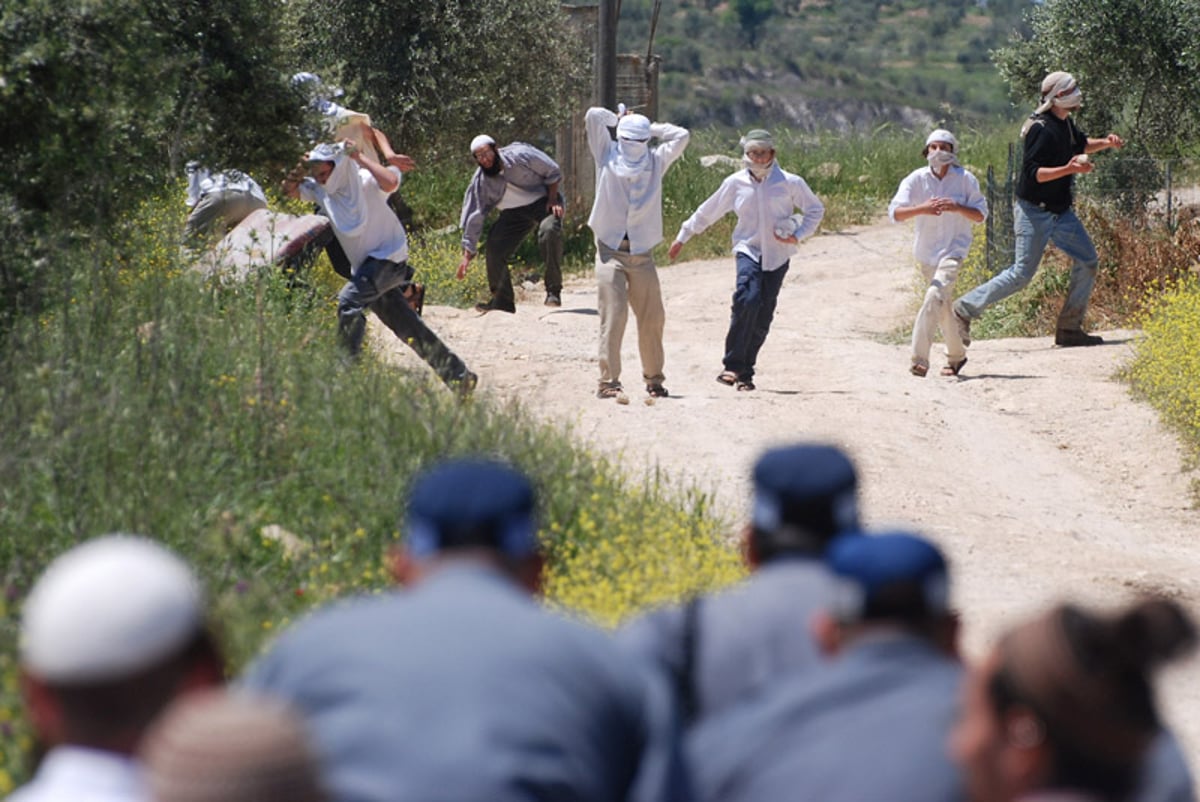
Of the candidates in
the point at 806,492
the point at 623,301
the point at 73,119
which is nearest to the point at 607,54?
the point at 623,301

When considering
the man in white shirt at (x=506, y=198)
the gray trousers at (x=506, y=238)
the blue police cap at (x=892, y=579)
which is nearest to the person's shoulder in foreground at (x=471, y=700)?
the blue police cap at (x=892, y=579)

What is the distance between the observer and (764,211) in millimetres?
10484

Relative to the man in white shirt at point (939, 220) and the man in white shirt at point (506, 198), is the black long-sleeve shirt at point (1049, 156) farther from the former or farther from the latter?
the man in white shirt at point (506, 198)

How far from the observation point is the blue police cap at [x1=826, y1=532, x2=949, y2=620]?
8.57 ft

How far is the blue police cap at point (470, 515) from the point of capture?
2.68 metres

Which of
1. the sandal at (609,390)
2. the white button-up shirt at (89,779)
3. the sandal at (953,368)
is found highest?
the white button-up shirt at (89,779)

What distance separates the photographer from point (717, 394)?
34.2 ft

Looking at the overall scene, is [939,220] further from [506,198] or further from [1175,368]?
[506,198]

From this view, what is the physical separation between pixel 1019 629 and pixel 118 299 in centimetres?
628

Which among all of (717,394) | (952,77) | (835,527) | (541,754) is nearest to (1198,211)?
(717,394)

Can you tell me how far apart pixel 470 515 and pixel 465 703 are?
40 cm

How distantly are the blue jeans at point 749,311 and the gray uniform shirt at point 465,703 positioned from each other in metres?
8.14

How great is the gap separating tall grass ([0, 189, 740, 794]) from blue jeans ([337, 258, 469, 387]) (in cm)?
115

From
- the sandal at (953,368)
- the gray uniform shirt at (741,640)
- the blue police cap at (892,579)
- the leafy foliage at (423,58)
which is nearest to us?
the blue police cap at (892,579)
